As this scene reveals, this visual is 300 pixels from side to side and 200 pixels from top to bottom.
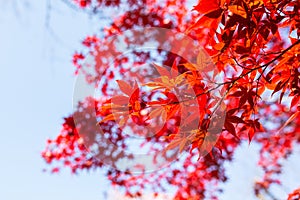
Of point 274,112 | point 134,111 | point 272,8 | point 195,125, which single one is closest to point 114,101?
point 134,111

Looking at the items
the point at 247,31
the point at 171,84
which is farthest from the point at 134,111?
the point at 247,31

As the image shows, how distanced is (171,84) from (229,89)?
1.08 ft

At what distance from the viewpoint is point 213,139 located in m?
1.68

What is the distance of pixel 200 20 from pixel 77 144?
139 inches

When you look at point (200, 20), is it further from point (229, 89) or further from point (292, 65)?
point (292, 65)

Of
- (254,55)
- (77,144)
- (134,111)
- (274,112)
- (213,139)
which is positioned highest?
(77,144)

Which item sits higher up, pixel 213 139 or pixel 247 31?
pixel 247 31

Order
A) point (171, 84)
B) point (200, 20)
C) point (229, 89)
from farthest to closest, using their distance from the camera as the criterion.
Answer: point (229, 89)
point (171, 84)
point (200, 20)

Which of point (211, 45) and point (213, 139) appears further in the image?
point (213, 139)

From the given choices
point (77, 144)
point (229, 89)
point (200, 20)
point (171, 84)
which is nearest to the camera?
point (200, 20)

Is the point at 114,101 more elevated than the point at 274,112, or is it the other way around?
the point at 274,112

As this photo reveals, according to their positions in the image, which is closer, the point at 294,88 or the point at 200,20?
the point at 200,20

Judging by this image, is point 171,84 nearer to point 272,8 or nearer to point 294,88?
point 272,8

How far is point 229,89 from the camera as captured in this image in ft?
5.31
